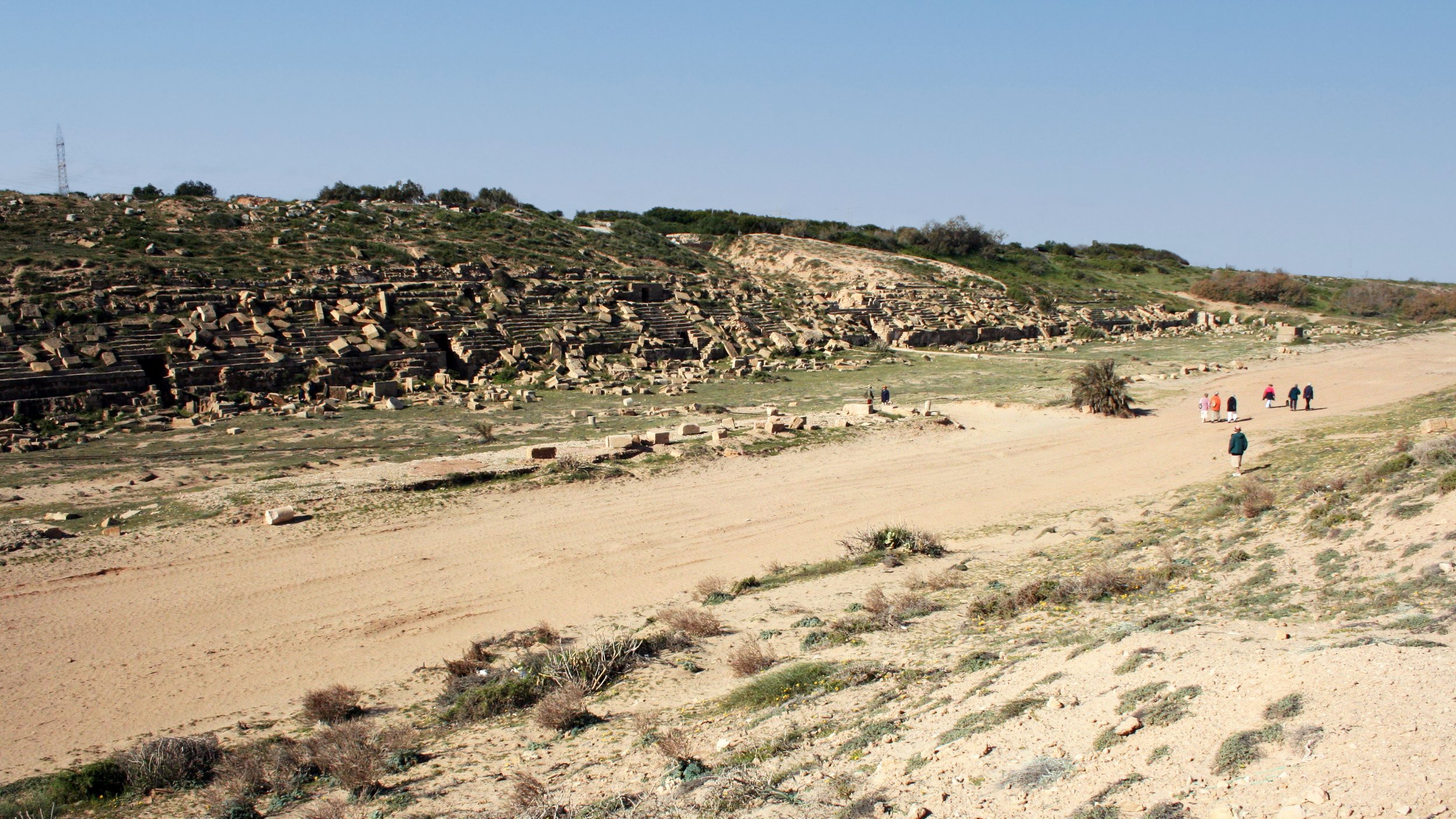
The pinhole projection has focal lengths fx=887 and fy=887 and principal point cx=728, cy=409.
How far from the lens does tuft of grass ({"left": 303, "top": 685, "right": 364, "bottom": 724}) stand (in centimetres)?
873

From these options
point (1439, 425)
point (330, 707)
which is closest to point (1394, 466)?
point (1439, 425)

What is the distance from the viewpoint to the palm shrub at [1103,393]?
26141 millimetres

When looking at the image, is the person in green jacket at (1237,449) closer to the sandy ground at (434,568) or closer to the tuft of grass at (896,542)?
the sandy ground at (434,568)

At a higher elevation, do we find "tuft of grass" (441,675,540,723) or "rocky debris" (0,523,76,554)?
"rocky debris" (0,523,76,554)

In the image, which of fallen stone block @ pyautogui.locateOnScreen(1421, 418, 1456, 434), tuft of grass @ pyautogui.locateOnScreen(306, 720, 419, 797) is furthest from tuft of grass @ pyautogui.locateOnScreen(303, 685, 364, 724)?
fallen stone block @ pyautogui.locateOnScreen(1421, 418, 1456, 434)

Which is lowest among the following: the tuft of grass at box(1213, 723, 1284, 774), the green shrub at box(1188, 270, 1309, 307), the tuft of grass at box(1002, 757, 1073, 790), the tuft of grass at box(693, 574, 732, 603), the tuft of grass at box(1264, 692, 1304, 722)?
the tuft of grass at box(693, 574, 732, 603)

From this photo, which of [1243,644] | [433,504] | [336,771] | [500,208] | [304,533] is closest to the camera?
[1243,644]

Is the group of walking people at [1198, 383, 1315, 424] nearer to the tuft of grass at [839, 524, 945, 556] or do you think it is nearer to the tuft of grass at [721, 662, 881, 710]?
the tuft of grass at [839, 524, 945, 556]

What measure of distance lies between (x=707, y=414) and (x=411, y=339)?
12920 mm

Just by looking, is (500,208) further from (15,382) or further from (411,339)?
(15,382)

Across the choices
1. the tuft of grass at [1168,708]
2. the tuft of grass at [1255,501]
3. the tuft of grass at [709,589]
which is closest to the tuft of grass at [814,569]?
the tuft of grass at [709,589]

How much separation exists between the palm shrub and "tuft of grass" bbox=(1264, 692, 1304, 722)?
865 inches

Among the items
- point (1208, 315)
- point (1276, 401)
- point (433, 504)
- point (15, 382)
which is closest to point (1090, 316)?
point (1208, 315)

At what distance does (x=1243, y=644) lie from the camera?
270 inches
